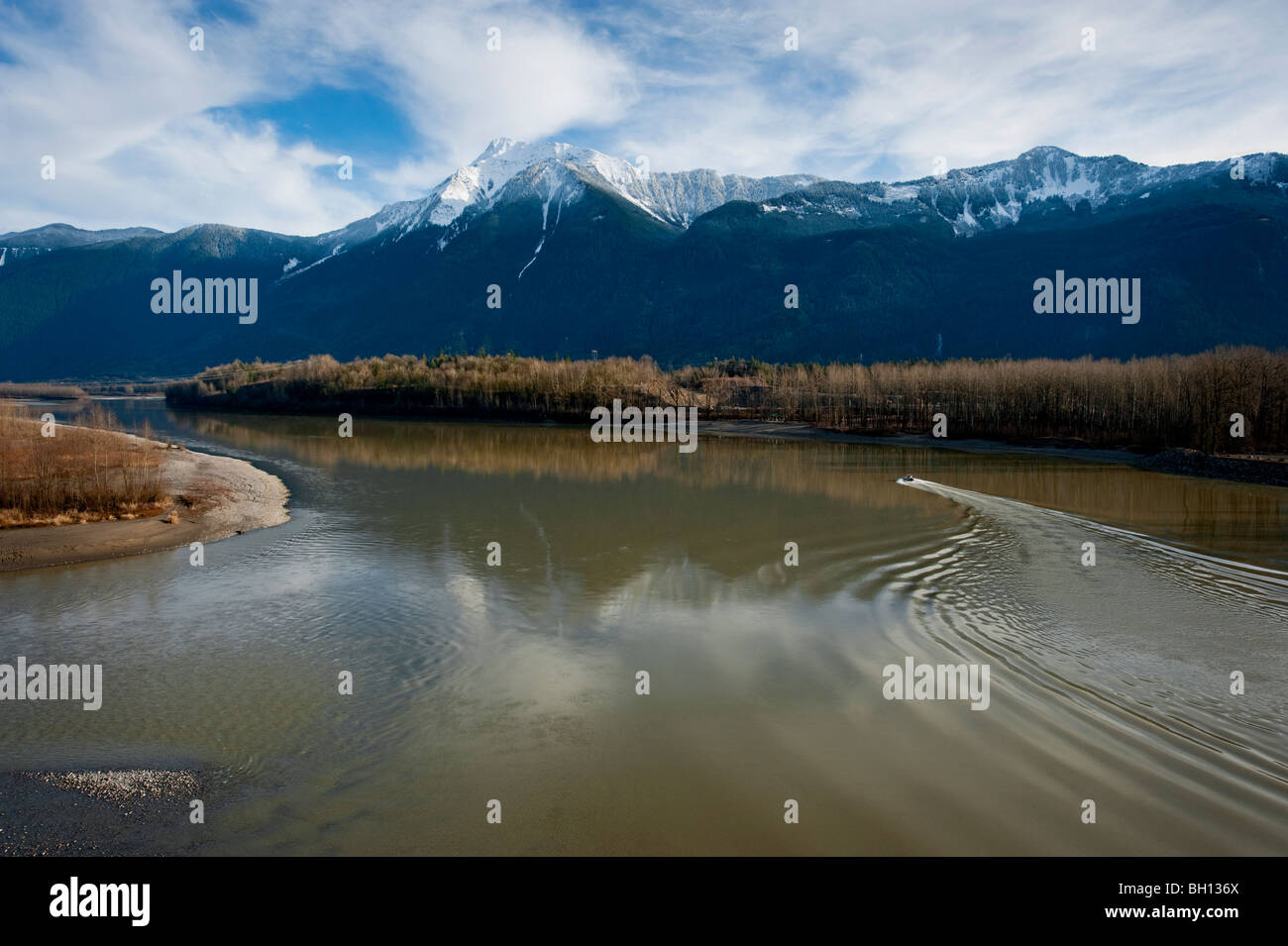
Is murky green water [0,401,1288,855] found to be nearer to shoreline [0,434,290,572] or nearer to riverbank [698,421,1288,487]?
shoreline [0,434,290,572]

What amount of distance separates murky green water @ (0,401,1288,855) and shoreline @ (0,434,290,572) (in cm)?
112

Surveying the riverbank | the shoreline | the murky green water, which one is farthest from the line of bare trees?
the shoreline

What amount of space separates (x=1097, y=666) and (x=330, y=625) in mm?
12639

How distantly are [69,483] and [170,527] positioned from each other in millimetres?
3611

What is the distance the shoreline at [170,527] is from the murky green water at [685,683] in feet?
3.67

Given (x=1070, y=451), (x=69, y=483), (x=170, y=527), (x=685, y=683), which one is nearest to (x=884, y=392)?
(x=1070, y=451)

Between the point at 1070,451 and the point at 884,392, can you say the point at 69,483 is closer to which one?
the point at 1070,451

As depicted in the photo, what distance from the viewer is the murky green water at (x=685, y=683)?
296 inches

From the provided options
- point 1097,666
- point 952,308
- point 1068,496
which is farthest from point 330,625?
point 952,308

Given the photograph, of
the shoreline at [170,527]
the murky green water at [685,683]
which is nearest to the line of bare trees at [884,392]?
the murky green water at [685,683]

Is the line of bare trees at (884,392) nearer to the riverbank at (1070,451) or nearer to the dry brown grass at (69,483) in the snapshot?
the riverbank at (1070,451)

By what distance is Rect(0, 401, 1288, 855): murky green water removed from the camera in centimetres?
753
